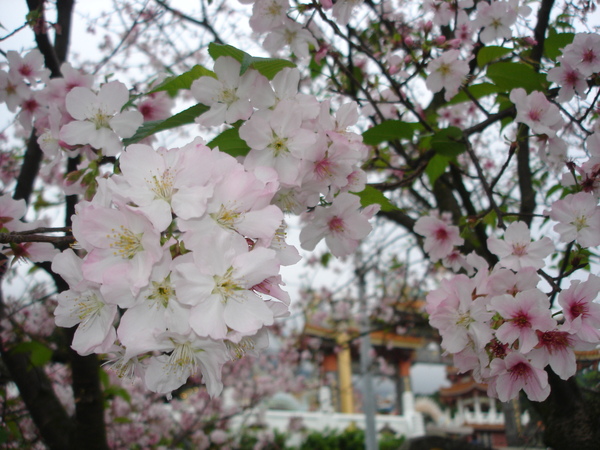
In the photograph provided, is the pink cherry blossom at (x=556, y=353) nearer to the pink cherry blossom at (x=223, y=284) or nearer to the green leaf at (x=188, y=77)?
the pink cherry blossom at (x=223, y=284)

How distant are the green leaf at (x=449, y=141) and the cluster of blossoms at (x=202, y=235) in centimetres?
50

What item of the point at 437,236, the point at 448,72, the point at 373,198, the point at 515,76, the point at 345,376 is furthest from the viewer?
the point at 345,376

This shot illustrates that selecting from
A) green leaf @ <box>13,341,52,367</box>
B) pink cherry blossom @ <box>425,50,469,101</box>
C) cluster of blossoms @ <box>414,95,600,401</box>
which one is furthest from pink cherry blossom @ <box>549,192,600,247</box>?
green leaf @ <box>13,341,52,367</box>

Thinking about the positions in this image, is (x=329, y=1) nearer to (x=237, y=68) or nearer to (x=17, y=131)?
(x=237, y=68)

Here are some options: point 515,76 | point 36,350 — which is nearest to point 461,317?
point 515,76

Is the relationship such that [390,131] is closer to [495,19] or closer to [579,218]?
[579,218]

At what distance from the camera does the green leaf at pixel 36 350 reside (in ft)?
5.33

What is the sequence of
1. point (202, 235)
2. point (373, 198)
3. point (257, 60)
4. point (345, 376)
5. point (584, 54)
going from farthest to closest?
1. point (345, 376)
2. point (584, 54)
3. point (373, 198)
4. point (257, 60)
5. point (202, 235)

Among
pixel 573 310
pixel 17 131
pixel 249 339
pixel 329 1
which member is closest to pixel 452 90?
pixel 329 1

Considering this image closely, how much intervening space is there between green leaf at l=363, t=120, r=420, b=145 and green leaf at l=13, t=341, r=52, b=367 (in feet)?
4.55

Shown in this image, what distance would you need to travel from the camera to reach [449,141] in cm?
125

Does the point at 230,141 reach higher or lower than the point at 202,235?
higher

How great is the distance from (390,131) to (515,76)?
40 centimetres

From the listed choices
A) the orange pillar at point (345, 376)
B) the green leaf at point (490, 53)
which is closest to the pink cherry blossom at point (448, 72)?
the green leaf at point (490, 53)
